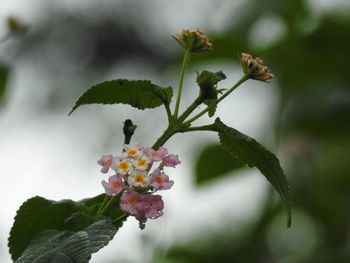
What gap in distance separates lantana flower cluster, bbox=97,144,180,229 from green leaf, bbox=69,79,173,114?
7cm

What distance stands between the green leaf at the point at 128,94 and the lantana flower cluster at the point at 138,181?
0.07m

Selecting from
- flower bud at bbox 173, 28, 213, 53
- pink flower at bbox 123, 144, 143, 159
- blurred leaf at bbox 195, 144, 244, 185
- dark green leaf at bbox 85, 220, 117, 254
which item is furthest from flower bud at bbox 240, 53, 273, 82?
blurred leaf at bbox 195, 144, 244, 185

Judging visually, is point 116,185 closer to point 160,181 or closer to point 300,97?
point 160,181

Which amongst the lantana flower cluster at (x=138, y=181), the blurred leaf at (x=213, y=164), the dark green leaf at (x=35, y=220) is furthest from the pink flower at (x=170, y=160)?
the blurred leaf at (x=213, y=164)

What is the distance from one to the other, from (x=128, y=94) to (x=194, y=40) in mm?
110

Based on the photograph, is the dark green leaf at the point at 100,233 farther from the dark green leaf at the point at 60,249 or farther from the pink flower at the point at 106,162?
the pink flower at the point at 106,162

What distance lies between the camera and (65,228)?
944 millimetres

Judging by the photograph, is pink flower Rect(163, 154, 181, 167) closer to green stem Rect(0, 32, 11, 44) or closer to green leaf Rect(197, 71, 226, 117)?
green leaf Rect(197, 71, 226, 117)

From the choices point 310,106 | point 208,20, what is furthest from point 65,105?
point 310,106

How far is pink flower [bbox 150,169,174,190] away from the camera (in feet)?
3.10

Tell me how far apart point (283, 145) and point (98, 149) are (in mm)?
1445

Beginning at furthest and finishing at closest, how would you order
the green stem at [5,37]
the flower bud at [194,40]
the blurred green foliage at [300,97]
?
the blurred green foliage at [300,97], the green stem at [5,37], the flower bud at [194,40]

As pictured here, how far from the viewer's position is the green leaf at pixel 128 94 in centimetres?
98

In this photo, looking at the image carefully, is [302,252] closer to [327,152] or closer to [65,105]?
[327,152]
